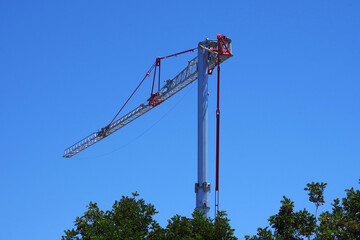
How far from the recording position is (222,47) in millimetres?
98062

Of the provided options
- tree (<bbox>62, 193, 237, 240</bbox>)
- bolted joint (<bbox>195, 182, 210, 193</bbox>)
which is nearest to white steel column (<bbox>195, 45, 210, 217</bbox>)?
bolted joint (<bbox>195, 182, 210, 193</bbox>)

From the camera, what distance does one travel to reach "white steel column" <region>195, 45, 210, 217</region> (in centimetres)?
8901

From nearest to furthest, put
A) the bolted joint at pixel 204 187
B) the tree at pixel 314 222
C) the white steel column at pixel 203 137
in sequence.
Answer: the tree at pixel 314 222 → the white steel column at pixel 203 137 → the bolted joint at pixel 204 187

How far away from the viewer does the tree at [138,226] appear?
6153cm

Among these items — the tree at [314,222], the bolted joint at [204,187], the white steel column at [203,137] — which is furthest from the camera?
the bolted joint at [204,187]

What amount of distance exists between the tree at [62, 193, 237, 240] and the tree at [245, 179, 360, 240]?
3.51 m

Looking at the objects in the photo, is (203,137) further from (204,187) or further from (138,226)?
(138,226)

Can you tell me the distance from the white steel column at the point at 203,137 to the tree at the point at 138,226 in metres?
20.7

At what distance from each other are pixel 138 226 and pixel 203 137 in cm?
2992

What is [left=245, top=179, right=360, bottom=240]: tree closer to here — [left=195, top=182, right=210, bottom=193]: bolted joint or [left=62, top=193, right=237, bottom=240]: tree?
[left=62, top=193, right=237, bottom=240]: tree

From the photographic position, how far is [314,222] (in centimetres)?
6234

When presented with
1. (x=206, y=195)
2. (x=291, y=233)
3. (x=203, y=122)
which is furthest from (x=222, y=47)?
(x=291, y=233)

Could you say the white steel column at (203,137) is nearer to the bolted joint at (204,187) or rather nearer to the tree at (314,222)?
the bolted joint at (204,187)

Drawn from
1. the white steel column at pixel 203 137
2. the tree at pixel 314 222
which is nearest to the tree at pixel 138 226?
the tree at pixel 314 222
